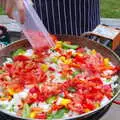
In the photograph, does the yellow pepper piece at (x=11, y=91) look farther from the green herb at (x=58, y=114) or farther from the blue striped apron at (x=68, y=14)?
the blue striped apron at (x=68, y=14)

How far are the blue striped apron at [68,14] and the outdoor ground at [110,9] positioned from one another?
171 centimetres

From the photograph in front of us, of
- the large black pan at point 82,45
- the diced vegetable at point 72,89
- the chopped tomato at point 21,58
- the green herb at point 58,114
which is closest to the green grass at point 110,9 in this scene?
the large black pan at point 82,45

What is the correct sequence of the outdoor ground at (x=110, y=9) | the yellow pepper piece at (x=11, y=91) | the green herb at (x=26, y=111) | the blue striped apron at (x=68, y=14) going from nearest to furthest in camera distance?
the green herb at (x=26, y=111), the yellow pepper piece at (x=11, y=91), the blue striped apron at (x=68, y=14), the outdoor ground at (x=110, y=9)

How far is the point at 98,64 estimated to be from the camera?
53.9 inches

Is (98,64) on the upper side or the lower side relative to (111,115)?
upper

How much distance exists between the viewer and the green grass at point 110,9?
3.46m

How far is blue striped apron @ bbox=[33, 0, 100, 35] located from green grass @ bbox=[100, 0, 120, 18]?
1719mm

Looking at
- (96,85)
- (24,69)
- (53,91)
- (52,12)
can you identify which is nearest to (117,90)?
(96,85)

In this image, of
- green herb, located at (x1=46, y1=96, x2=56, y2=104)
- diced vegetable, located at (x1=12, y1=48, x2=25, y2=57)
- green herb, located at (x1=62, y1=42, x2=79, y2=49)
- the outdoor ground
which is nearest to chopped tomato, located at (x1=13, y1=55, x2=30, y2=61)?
diced vegetable, located at (x1=12, y1=48, x2=25, y2=57)

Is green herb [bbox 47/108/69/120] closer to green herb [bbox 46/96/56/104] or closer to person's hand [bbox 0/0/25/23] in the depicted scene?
green herb [bbox 46/96/56/104]

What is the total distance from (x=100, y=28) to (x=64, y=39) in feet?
0.50

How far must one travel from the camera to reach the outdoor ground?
3.46 m

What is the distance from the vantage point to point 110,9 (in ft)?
11.8

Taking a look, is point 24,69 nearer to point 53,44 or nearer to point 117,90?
point 53,44
